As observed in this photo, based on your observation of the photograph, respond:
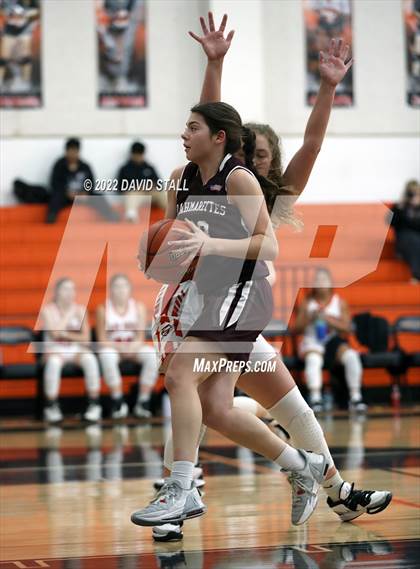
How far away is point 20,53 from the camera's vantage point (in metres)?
14.2

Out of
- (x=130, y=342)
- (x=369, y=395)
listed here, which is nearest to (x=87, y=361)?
(x=130, y=342)

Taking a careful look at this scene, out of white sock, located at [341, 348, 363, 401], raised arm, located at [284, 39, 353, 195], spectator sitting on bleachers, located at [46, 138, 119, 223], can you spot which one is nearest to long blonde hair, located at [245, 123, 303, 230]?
raised arm, located at [284, 39, 353, 195]

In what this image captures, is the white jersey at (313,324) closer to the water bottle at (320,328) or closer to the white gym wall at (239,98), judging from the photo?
the water bottle at (320,328)

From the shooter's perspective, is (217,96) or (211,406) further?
(217,96)

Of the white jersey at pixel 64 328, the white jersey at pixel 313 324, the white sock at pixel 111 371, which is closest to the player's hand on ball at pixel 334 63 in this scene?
the white jersey at pixel 64 328

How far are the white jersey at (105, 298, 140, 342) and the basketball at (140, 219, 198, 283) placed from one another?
608 cm

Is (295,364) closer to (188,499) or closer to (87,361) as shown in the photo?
(87,361)

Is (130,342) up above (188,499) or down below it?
below

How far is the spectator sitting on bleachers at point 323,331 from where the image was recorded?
9.91 meters

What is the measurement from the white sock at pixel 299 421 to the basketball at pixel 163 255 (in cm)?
61

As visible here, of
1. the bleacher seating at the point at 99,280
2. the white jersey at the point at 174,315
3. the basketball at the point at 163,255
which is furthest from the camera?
the bleacher seating at the point at 99,280

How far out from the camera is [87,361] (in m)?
9.60

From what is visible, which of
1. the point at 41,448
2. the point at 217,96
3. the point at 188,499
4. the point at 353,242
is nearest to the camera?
the point at 188,499

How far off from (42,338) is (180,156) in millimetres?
5242
